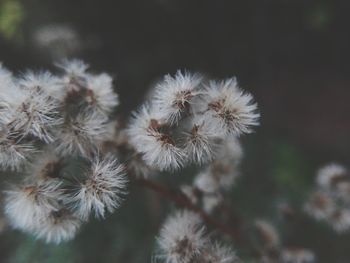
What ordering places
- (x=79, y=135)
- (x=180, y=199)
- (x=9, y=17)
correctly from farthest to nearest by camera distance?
(x=9, y=17) < (x=180, y=199) < (x=79, y=135)

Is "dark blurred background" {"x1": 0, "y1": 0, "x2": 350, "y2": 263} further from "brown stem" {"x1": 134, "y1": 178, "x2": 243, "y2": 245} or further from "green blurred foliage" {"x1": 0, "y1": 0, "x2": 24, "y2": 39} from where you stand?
"brown stem" {"x1": 134, "y1": 178, "x2": 243, "y2": 245}

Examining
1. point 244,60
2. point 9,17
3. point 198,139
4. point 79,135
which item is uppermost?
point 244,60

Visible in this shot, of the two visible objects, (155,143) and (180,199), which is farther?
(180,199)

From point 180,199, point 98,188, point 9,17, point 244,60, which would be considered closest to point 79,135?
point 98,188

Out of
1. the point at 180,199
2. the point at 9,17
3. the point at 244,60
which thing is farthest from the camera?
the point at 244,60

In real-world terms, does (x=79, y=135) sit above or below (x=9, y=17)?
below

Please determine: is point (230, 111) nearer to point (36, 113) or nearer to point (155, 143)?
point (155, 143)

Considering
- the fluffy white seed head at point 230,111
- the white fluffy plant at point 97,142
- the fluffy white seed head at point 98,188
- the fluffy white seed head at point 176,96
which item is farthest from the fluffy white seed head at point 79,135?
the fluffy white seed head at point 230,111
